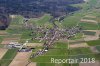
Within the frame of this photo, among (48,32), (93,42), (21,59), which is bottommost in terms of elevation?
(93,42)

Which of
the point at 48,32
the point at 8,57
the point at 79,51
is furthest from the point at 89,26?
the point at 8,57

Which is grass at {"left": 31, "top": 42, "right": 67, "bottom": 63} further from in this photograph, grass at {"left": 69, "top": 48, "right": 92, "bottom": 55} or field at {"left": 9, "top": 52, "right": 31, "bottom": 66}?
field at {"left": 9, "top": 52, "right": 31, "bottom": 66}

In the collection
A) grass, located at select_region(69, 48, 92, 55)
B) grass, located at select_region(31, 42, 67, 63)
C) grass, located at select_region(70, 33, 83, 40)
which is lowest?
grass, located at select_region(70, 33, 83, 40)

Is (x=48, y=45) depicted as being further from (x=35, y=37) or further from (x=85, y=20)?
(x=85, y=20)

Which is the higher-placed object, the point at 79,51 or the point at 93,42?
the point at 79,51

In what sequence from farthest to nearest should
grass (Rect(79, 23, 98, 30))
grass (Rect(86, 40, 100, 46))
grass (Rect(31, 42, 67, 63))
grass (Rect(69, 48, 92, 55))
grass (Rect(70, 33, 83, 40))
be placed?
1. grass (Rect(79, 23, 98, 30))
2. grass (Rect(70, 33, 83, 40))
3. grass (Rect(86, 40, 100, 46))
4. grass (Rect(69, 48, 92, 55))
5. grass (Rect(31, 42, 67, 63))

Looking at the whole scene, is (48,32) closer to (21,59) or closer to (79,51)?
(79,51)

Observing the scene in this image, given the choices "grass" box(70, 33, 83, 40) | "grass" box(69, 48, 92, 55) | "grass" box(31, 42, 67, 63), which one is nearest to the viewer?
"grass" box(31, 42, 67, 63)

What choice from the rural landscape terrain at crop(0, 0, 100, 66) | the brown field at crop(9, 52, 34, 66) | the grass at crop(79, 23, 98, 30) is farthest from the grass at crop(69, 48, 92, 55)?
the grass at crop(79, 23, 98, 30)
